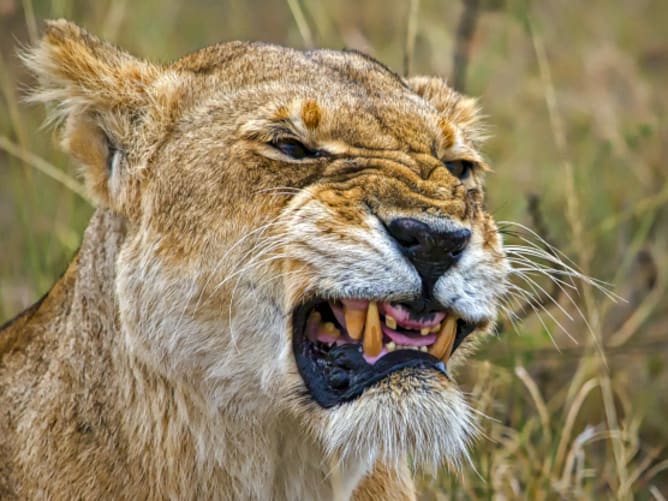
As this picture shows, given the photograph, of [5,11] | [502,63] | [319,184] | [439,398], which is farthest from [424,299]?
[502,63]

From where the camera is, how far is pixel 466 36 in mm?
6477

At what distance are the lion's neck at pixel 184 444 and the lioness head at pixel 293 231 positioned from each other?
42 millimetres

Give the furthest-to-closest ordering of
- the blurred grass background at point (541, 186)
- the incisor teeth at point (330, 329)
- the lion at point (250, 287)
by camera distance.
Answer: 1. the blurred grass background at point (541, 186)
2. the incisor teeth at point (330, 329)
3. the lion at point (250, 287)

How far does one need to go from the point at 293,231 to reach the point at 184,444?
2.17 feet

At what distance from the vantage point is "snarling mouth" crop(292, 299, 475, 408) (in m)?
3.34

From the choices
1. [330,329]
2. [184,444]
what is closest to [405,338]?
[330,329]

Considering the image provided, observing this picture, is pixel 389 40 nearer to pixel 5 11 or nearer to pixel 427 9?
pixel 427 9

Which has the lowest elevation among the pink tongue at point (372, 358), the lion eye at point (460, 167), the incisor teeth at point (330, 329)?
the pink tongue at point (372, 358)

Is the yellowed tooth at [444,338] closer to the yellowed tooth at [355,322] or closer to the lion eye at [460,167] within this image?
the yellowed tooth at [355,322]

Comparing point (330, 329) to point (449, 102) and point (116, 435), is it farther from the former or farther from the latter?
point (449, 102)

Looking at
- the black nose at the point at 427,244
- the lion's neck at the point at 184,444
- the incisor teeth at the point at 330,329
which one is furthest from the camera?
the lion's neck at the point at 184,444

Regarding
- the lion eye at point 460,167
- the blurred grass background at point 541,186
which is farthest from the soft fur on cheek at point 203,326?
the blurred grass background at point 541,186

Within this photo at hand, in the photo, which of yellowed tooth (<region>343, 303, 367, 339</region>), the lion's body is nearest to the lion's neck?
the lion's body

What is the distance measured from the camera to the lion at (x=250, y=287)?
336 centimetres
